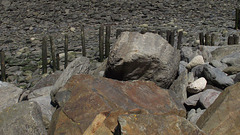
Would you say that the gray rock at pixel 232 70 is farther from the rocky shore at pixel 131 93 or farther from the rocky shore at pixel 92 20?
the rocky shore at pixel 92 20

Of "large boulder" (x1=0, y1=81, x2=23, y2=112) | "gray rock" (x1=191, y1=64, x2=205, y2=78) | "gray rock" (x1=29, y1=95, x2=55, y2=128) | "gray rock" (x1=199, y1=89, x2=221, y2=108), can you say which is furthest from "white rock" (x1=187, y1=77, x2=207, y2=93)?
"large boulder" (x1=0, y1=81, x2=23, y2=112)

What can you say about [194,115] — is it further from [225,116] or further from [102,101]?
[102,101]

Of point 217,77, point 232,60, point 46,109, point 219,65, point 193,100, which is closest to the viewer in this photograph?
point 46,109

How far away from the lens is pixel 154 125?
3504mm

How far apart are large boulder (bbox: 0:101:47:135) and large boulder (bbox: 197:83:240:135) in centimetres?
247

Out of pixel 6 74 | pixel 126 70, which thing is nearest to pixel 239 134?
pixel 126 70

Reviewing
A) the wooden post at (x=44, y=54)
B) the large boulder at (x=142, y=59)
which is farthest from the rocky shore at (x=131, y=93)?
the wooden post at (x=44, y=54)

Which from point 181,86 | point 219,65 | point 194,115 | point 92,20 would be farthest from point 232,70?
point 92,20

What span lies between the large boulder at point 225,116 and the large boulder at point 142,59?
1.93m

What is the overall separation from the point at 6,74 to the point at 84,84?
643 centimetres

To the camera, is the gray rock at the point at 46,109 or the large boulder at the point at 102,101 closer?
the large boulder at the point at 102,101

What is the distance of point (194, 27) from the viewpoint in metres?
16.9

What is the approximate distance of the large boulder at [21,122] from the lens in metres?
4.61

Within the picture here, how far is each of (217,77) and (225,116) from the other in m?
2.42
